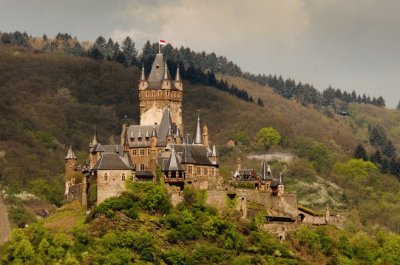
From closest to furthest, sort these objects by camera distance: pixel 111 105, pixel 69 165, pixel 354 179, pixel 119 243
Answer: pixel 119 243 < pixel 69 165 < pixel 354 179 < pixel 111 105

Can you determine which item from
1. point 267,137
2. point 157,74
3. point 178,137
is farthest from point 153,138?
point 267,137

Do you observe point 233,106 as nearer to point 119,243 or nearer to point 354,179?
point 354,179

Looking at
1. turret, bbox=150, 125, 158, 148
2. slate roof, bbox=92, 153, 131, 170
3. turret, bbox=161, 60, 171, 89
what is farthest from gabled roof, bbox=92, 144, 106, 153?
turret, bbox=161, 60, 171, 89

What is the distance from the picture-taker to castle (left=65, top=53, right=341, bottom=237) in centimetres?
8644

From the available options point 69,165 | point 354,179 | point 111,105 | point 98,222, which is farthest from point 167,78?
point 111,105

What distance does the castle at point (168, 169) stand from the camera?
86.4 metres

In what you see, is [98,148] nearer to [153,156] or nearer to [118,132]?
[153,156]

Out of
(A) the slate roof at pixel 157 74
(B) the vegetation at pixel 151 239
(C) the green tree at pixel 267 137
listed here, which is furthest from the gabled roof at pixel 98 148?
(C) the green tree at pixel 267 137

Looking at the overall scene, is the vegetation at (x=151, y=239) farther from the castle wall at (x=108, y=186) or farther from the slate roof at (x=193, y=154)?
the slate roof at (x=193, y=154)

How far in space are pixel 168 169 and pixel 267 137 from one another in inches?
3093

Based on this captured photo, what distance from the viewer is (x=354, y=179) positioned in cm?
15512

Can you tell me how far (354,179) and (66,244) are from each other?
259 ft

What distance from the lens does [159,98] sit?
97.1 metres

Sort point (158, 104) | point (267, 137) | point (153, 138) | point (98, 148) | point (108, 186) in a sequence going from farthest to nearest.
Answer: point (267, 137)
point (158, 104)
point (153, 138)
point (98, 148)
point (108, 186)
